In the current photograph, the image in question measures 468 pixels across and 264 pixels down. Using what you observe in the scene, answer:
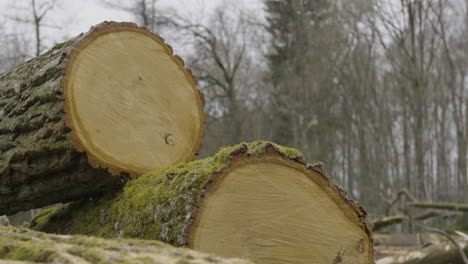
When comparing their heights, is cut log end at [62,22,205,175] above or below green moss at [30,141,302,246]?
above

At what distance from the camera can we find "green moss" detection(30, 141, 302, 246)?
8.28 feet

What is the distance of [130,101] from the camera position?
3342mm

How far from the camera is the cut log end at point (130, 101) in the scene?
10.1ft

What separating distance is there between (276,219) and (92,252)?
127 centimetres

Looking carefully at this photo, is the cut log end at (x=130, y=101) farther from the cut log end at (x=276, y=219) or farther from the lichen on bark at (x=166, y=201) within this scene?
the cut log end at (x=276, y=219)

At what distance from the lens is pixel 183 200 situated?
2566 millimetres

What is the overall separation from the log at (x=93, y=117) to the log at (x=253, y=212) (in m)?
0.37

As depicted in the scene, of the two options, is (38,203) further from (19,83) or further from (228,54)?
(228,54)

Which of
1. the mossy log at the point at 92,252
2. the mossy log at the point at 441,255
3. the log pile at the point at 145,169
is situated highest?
the log pile at the point at 145,169

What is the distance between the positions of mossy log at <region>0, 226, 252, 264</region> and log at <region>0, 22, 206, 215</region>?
1309mm

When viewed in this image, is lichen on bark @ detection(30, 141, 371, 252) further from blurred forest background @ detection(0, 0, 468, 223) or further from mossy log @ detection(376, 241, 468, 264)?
blurred forest background @ detection(0, 0, 468, 223)

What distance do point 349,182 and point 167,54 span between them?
24.2 m

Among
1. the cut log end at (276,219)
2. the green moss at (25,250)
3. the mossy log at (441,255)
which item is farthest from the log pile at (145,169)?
the mossy log at (441,255)

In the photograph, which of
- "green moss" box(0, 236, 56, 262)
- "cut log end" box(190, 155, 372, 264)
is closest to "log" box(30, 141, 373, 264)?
"cut log end" box(190, 155, 372, 264)
